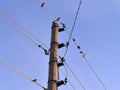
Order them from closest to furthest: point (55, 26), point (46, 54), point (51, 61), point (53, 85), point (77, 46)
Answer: point (53, 85) → point (51, 61) → point (46, 54) → point (55, 26) → point (77, 46)

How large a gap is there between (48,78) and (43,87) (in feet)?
1.39

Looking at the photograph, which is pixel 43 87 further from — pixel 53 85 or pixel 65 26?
pixel 65 26

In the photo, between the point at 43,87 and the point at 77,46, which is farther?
the point at 77,46

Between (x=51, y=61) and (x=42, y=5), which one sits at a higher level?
(x=42, y=5)

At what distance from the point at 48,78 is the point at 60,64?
99 cm

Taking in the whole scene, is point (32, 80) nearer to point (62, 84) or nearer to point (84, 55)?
point (62, 84)

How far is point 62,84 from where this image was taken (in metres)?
10.1

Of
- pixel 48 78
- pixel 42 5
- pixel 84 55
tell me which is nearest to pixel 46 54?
pixel 48 78

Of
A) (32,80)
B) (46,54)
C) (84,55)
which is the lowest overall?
(32,80)

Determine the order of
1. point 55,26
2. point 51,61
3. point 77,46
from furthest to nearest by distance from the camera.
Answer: point 77,46 → point 55,26 → point 51,61

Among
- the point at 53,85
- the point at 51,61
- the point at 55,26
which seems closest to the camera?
the point at 53,85

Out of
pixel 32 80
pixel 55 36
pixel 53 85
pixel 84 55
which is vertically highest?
pixel 84 55

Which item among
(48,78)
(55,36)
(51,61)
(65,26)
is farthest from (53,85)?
(65,26)

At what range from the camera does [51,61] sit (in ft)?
33.8
